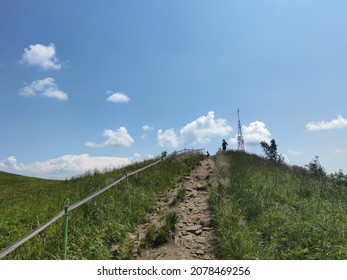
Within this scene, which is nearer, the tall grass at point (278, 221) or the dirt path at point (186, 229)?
the tall grass at point (278, 221)

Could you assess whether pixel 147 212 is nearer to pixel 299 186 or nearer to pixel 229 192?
pixel 229 192

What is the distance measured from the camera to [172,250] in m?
7.31

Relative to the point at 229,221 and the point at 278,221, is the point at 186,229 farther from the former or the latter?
the point at 278,221

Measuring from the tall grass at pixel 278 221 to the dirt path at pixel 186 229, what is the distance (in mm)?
392

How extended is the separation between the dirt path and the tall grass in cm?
39

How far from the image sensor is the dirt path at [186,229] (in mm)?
7125

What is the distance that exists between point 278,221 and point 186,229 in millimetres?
2587

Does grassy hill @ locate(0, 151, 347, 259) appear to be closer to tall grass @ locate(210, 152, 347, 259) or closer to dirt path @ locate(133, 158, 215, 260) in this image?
tall grass @ locate(210, 152, 347, 259)

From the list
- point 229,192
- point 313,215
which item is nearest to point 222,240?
point 313,215

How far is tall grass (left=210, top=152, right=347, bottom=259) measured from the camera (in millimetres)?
6473

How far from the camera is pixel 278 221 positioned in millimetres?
8055

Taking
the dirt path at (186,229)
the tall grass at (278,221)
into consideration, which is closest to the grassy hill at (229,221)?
the tall grass at (278,221)

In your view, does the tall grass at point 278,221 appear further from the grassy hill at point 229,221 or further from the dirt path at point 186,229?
the dirt path at point 186,229
